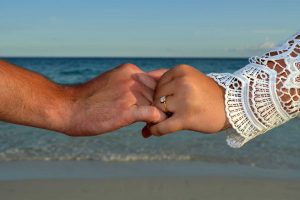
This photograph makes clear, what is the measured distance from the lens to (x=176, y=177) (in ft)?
16.4

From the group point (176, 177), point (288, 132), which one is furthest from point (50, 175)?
point (288, 132)

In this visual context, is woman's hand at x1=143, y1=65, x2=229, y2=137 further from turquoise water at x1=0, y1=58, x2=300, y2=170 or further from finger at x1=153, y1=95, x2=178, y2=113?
turquoise water at x1=0, y1=58, x2=300, y2=170

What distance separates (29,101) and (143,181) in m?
3.34

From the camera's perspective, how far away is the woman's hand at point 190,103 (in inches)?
61.2

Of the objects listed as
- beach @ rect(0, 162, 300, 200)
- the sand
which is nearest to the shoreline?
beach @ rect(0, 162, 300, 200)

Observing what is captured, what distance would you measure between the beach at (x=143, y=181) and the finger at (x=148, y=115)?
2.85m

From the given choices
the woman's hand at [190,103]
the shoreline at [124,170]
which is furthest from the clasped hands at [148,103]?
the shoreline at [124,170]

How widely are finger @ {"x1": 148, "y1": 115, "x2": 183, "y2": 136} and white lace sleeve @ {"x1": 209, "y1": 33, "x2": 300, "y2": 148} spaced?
0.60 ft

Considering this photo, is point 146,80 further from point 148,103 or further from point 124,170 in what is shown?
point 124,170

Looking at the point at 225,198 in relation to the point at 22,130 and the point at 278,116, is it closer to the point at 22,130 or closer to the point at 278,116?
the point at 278,116

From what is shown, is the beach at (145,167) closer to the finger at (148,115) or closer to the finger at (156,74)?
the finger at (156,74)

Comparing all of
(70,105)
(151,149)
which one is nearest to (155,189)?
(151,149)

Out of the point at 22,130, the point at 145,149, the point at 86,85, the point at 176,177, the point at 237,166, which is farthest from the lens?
the point at 22,130

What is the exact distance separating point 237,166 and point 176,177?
Answer: 94cm
